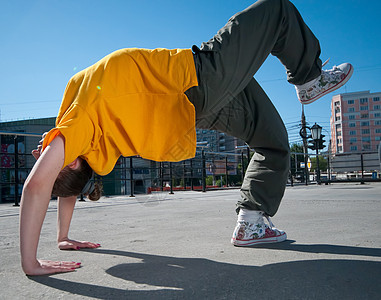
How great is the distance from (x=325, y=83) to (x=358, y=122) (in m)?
86.1

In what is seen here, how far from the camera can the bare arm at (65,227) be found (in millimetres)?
1413

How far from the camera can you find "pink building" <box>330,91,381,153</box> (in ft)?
252

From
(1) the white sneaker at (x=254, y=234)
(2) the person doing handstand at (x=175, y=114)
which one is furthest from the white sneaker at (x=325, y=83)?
(1) the white sneaker at (x=254, y=234)

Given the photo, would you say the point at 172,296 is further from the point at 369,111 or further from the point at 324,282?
the point at 369,111

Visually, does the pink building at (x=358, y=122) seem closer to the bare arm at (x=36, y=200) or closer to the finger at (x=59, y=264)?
the finger at (x=59, y=264)

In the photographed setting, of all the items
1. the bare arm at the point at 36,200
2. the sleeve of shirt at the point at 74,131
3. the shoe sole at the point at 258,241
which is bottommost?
the shoe sole at the point at 258,241

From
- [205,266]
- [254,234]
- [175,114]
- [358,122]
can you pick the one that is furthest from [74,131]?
[358,122]

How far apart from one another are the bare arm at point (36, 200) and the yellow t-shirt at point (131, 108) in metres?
0.04

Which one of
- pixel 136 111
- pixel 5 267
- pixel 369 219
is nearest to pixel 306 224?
pixel 369 219

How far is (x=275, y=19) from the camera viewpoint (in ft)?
4.47

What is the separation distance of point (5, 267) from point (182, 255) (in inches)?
25.0

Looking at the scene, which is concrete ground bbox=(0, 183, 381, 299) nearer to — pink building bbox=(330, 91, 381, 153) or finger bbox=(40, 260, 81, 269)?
finger bbox=(40, 260, 81, 269)

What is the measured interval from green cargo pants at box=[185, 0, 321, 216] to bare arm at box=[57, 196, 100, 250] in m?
0.70

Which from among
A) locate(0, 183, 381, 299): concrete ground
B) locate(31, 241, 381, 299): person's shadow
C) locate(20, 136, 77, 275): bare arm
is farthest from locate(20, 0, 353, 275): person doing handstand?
locate(31, 241, 381, 299): person's shadow
